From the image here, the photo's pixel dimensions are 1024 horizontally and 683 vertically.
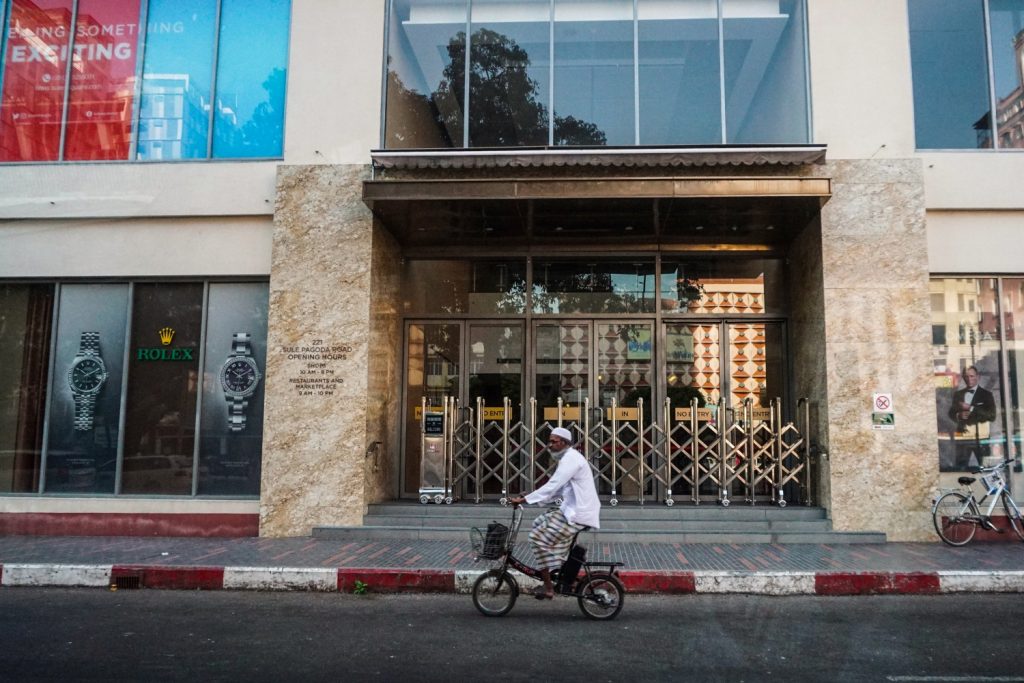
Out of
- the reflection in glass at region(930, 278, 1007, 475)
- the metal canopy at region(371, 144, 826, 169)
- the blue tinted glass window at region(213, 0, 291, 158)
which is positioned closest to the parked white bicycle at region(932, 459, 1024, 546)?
the reflection in glass at region(930, 278, 1007, 475)

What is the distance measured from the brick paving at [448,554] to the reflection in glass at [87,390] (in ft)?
3.84

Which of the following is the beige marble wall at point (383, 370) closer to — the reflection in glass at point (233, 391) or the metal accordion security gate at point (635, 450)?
the metal accordion security gate at point (635, 450)

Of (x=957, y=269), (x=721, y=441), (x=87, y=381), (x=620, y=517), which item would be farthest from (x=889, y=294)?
(x=87, y=381)

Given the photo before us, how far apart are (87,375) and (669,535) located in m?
9.05

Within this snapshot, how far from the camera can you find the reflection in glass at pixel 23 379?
1130cm

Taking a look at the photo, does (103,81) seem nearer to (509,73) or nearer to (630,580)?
(509,73)

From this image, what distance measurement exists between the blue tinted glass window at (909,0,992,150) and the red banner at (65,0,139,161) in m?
12.1

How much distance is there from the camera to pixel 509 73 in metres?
11.2

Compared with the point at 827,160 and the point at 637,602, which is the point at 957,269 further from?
the point at 637,602

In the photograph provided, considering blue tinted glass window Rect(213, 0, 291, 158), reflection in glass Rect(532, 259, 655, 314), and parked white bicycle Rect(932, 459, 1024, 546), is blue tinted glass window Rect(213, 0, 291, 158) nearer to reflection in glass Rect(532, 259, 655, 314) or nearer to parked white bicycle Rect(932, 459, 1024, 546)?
reflection in glass Rect(532, 259, 655, 314)

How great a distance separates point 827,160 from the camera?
10.5 metres

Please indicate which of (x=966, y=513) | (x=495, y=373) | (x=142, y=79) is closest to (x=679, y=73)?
(x=495, y=373)

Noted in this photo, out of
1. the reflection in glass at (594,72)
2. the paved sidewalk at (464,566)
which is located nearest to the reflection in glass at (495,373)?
the paved sidewalk at (464,566)

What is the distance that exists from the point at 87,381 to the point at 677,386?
9302 millimetres
